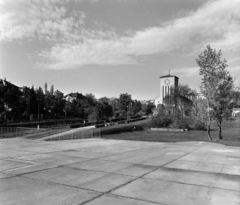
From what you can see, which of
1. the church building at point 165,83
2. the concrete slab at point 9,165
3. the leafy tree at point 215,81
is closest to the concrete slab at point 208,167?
the concrete slab at point 9,165

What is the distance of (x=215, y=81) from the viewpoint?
21141 mm

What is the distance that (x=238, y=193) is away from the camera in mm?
5426

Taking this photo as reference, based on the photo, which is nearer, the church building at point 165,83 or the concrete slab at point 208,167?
the concrete slab at point 208,167

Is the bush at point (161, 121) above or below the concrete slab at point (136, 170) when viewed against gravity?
above

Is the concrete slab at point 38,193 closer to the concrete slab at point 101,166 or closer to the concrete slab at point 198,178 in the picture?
the concrete slab at point 101,166

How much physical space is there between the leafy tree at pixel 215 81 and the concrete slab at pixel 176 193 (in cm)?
1669

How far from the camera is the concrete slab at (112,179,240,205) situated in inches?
193

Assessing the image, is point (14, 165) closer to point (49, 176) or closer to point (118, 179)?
point (49, 176)

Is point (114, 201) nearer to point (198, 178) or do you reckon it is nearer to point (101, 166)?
point (198, 178)

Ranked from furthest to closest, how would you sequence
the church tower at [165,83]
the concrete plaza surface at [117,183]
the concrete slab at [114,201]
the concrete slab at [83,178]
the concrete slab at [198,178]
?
the church tower at [165,83]
the concrete slab at [198,178]
the concrete slab at [83,178]
the concrete plaza surface at [117,183]
the concrete slab at [114,201]

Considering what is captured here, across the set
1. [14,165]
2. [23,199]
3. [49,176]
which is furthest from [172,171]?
[14,165]

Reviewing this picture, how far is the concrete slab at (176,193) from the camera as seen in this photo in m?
4.89

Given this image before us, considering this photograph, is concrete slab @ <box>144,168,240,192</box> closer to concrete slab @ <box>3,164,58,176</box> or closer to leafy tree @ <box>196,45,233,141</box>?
concrete slab @ <box>3,164,58,176</box>

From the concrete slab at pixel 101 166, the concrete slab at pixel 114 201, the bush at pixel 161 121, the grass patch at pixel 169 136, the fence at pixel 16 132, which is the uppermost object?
the bush at pixel 161 121
